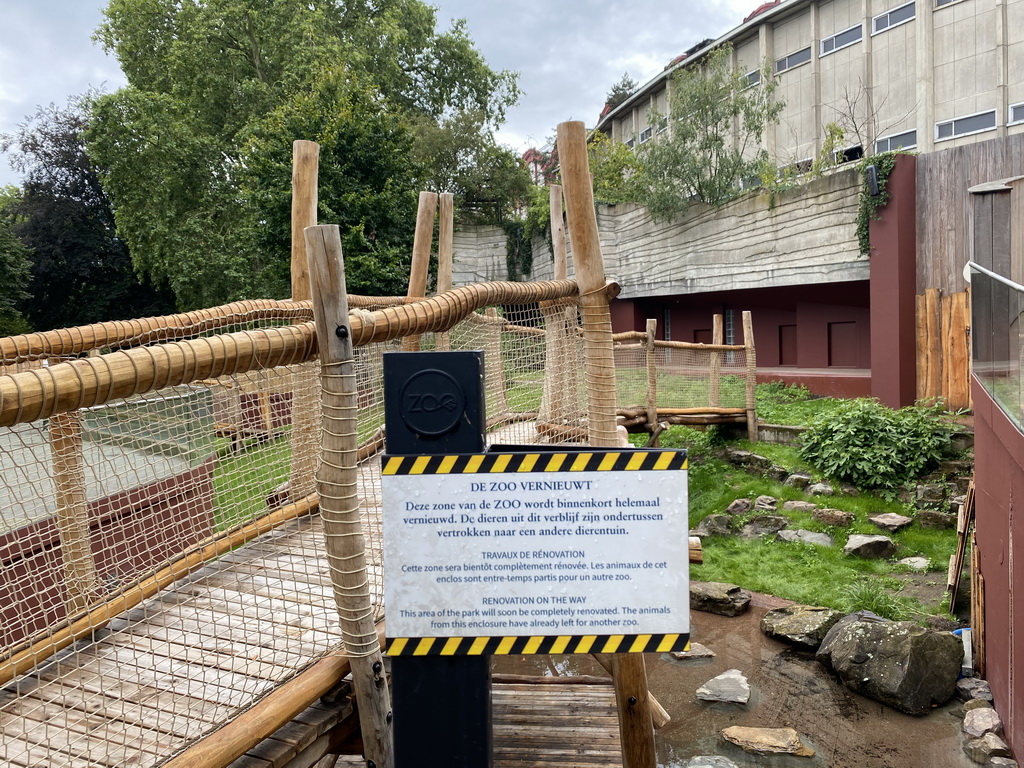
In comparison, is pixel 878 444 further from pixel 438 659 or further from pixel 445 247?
pixel 438 659

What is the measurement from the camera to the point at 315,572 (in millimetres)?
3062

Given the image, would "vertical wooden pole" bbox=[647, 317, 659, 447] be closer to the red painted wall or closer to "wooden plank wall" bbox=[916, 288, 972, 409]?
"wooden plank wall" bbox=[916, 288, 972, 409]

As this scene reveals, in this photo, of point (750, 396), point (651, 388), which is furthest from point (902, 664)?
point (750, 396)

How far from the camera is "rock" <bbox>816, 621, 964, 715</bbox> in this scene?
17.4 ft

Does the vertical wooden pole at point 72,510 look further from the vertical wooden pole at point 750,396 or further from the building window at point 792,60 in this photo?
the building window at point 792,60

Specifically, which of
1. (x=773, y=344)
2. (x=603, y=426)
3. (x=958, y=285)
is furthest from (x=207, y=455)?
(x=773, y=344)

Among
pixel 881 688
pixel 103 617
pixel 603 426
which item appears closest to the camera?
pixel 103 617

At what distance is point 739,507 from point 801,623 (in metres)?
2.97

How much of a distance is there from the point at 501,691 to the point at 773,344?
14656 millimetres

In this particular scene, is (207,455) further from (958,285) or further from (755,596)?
(958,285)

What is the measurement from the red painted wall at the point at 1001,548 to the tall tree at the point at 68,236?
24.1 meters

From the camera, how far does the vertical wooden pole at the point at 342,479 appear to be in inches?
80.4

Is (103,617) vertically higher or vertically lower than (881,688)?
higher

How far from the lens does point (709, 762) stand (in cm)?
487
